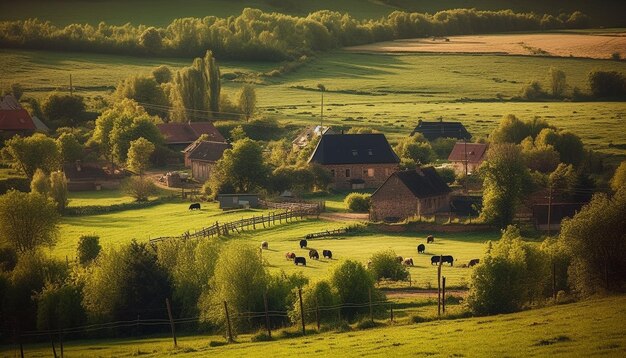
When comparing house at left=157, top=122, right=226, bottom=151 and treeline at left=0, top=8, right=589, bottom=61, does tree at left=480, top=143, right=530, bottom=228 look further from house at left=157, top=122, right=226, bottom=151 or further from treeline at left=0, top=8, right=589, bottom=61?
treeline at left=0, top=8, right=589, bottom=61

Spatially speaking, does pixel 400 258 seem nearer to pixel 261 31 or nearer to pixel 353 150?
pixel 353 150

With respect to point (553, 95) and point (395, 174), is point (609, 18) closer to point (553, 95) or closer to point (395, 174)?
point (553, 95)

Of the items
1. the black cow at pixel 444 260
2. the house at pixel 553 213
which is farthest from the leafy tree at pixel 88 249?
the house at pixel 553 213

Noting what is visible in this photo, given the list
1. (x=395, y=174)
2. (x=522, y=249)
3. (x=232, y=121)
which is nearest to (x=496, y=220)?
(x=395, y=174)

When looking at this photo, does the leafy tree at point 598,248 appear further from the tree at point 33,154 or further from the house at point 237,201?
the tree at point 33,154

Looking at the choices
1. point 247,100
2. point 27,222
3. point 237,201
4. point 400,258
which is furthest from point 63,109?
point 400,258

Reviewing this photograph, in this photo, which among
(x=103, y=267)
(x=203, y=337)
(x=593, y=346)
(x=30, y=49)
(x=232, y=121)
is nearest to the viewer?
(x=593, y=346)
